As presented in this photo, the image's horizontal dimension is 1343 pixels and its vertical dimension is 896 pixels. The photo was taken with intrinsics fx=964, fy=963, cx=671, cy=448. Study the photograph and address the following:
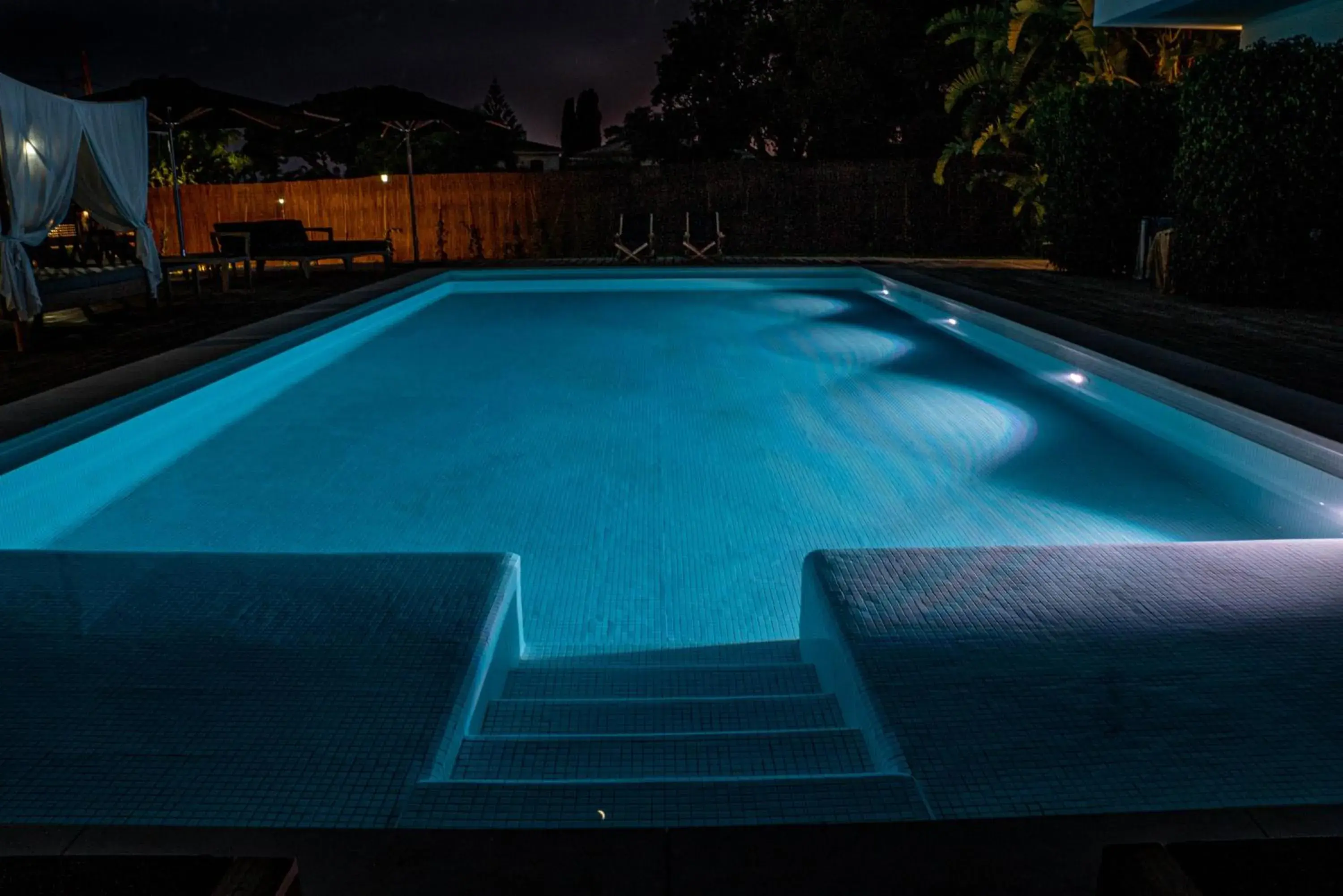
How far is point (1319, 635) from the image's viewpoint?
6.31ft

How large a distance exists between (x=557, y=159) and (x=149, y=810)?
4774cm

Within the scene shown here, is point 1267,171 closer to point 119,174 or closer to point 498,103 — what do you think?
point 119,174

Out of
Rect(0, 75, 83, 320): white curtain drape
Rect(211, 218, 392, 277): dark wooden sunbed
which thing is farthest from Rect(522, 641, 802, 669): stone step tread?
Rect(211, 218, 392, 277): dark wooden sunbed

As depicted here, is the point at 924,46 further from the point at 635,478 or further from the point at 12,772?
the point at 12,772

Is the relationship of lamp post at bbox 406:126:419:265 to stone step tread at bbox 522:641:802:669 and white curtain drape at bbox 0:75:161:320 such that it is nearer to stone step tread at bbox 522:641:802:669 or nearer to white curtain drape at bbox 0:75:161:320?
white curtain drape at bbox 0:75:161:320

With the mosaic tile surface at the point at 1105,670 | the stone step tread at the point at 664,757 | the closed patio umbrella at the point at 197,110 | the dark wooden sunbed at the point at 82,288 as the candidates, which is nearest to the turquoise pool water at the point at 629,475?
the mosaic tile surface at the point at 1105,670

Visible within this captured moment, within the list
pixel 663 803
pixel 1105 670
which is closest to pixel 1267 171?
pixel 1105 670

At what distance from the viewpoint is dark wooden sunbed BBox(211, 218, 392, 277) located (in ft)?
35.8

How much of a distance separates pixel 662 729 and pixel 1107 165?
1025cm

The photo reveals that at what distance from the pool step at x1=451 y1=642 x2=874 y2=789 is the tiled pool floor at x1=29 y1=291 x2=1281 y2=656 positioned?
2.55ft

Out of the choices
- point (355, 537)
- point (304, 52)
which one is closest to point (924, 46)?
point (355, 537)

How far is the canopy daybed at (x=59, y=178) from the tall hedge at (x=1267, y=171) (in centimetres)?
871

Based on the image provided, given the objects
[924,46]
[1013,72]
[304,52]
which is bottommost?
[1013,72]

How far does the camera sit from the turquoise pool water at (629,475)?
3.59 metres
